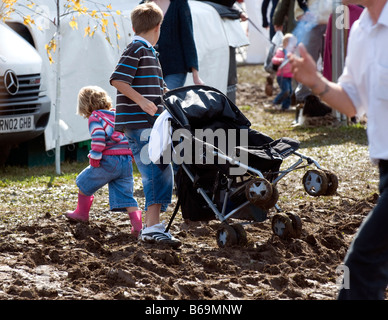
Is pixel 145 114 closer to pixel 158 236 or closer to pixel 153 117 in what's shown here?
pixel 153 117

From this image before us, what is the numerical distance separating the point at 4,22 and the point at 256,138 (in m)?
4.18

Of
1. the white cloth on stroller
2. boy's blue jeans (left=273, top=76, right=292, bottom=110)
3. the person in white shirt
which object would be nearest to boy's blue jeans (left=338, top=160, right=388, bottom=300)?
the person in white shirt

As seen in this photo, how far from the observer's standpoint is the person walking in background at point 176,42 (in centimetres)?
769

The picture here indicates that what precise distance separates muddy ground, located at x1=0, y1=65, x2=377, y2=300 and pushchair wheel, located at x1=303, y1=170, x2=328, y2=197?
1.06 ft

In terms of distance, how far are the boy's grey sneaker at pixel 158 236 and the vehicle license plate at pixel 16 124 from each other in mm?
3383

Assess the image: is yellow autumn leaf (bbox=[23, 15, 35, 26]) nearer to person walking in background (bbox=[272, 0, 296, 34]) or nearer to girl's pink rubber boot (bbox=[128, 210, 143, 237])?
girl's pink rubber boot (bbox=[128, 210, 143, 237])

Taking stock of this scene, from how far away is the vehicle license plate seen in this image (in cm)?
868

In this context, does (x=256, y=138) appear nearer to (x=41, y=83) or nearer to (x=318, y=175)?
(x=318, y=175)

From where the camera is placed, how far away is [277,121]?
13.6 meters

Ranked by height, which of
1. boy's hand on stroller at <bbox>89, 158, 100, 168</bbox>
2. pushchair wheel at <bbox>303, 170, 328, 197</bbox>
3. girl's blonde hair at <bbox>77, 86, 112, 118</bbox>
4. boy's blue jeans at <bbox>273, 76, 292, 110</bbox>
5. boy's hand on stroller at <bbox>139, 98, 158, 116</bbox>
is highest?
boy's hand on stroller at <bbox>139, 98, 158, 116</bbox>

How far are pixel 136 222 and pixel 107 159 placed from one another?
0.54m

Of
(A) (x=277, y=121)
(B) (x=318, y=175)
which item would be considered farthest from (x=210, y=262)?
(A) (x=277, y=121)

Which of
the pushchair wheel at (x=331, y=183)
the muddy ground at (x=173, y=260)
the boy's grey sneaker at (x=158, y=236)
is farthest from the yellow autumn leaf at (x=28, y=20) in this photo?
the pushchair wheel at (x=331, y=183)

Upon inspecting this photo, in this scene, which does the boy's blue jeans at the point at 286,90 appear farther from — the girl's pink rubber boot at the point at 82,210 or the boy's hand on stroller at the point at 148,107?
the boy's hand on stroller at the point at 148,107
